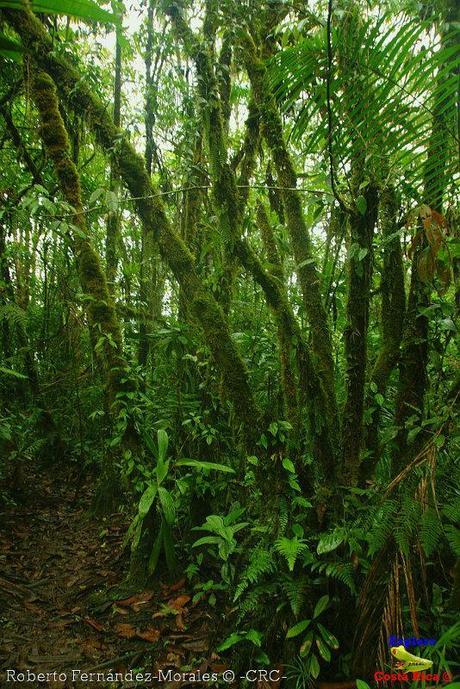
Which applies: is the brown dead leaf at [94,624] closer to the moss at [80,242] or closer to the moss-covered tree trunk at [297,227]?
the moss at [80,242]

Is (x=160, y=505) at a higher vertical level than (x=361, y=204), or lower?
lower

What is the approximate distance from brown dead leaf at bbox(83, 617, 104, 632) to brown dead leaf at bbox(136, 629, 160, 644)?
0.27 metres

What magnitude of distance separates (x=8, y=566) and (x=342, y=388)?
3133 millimetres

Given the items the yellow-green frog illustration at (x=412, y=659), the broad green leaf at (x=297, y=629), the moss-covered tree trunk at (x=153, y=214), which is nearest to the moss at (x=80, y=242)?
the moss-covered tree trunk at (x=153, y=214)

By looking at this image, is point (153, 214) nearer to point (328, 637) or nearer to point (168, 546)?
point (168, 546)

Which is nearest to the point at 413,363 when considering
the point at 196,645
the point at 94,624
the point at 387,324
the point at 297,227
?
the point at 387,324

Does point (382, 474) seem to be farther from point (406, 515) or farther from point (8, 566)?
point (8, 566)

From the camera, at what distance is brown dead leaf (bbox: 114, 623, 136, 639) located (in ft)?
8.96

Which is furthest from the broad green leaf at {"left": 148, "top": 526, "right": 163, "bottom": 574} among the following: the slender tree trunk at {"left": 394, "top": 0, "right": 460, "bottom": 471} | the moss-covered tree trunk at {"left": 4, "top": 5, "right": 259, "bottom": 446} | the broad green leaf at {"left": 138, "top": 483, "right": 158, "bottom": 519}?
the slender tree trunk at {"left": 394, "top": 0, "right": 460, "bottom": 471}

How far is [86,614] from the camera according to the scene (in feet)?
9.73

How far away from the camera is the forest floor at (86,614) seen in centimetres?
251

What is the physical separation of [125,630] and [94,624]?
0.79 feet

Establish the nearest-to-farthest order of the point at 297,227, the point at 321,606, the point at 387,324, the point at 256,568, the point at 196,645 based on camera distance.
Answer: the point at 321,606
the point at 256,568
the point at 196,645
the point at 387,324
the point at 297,227

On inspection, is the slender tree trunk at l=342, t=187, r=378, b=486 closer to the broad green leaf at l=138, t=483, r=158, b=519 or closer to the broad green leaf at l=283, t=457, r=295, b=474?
the broad green leaf at l=283, t=457, r=295, b=474
